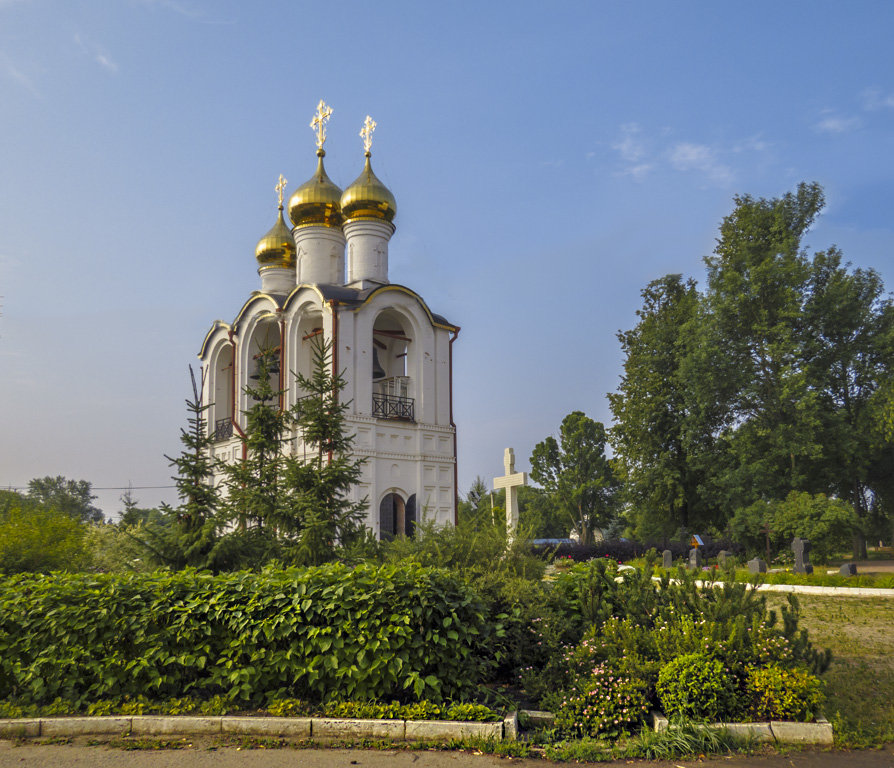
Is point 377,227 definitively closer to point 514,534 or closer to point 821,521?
point 821,521

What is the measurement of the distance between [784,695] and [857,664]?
10.3ft

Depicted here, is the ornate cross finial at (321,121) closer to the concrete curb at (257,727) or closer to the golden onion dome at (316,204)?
the golden onion dome at (316,204)

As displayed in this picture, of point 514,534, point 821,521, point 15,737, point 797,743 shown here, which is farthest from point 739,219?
point 15,737

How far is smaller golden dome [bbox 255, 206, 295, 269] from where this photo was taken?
2884cm

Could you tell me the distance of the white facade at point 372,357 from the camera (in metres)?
23.1

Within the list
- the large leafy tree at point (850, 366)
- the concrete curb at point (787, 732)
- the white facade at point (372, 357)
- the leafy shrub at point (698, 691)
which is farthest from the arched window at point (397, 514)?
the concrete curb at point (787, 732)

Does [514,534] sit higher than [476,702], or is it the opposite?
[514,534]

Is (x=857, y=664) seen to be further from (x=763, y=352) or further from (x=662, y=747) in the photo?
(x=763, y=352)

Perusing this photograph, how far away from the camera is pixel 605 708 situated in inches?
238

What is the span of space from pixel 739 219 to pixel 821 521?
13.3 meters

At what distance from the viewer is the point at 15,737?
19.7ft

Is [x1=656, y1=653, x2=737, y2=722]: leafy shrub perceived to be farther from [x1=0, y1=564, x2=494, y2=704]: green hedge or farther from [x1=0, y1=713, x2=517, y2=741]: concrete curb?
[x1=0, y1=564, x2=494, y2=704]: green hedge

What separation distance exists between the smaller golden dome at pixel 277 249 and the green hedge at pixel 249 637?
75.9ft

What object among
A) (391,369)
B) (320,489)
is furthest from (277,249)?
(320,489)
